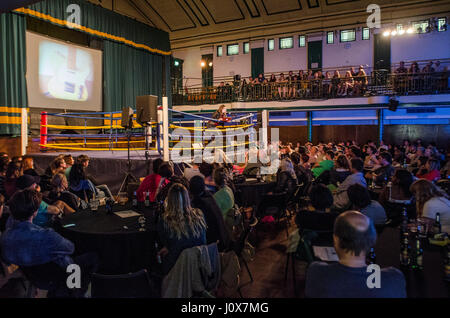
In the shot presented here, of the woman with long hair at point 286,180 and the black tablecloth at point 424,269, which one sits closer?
the black tablecloth at point 424,269

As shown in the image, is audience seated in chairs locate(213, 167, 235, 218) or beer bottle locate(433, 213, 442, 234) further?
audience seated in chairs locate(213, 167, 235, 218)

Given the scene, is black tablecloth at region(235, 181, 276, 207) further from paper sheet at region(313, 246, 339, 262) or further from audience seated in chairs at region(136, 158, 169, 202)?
paper sheet at region(313, 246, 339, 262)

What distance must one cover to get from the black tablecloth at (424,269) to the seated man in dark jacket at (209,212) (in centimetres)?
125

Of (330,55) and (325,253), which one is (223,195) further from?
(330,55)

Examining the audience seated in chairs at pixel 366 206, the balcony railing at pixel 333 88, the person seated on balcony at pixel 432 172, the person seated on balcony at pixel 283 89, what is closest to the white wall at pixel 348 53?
the balcony railing at pixel 333 88

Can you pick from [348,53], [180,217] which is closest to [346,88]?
[348,53]

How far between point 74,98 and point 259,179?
7.73 m

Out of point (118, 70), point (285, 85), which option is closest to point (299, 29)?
point (285, 85)

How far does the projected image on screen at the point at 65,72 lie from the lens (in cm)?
985

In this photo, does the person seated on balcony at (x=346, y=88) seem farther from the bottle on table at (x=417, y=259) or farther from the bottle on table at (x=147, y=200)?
the bottle on table at (x=417, y=259)

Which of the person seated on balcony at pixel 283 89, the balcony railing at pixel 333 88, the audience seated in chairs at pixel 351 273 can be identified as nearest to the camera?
the audience seated in chairs at pixel 351 273

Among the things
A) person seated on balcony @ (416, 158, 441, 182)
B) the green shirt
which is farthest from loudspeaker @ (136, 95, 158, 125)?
person seated on balcony @ (416, 158, 441, 182)

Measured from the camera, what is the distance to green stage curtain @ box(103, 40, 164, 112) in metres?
12.0

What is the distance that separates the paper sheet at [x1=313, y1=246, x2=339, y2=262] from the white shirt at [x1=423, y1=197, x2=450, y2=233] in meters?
1.11
